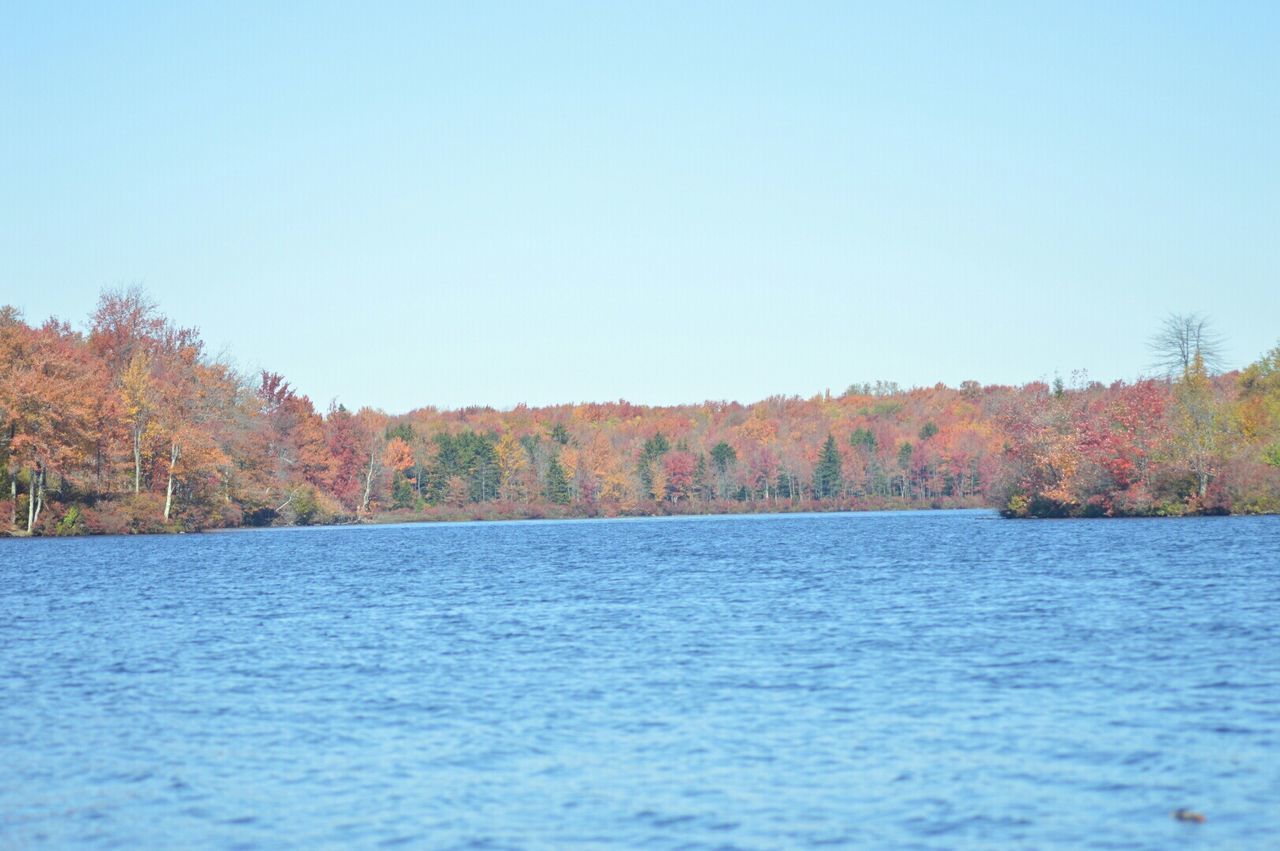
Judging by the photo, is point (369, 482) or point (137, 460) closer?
point (137, 460)


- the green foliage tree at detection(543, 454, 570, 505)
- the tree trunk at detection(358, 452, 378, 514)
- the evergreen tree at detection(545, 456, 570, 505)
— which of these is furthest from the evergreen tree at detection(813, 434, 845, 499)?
the tree trunk at detection(358, 452, 378, 514)

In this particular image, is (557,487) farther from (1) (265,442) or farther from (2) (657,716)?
(2) (657,716)

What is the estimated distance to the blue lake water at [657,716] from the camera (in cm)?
1329

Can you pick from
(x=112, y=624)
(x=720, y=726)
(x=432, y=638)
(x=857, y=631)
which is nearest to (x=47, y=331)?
(x=112, y=624)

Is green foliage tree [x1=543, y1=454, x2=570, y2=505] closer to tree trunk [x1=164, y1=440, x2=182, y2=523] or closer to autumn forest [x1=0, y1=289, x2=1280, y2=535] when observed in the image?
autumn forest [x1=0, y1=289, x2=1280, y2=535]

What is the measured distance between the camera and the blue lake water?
43.6 ft

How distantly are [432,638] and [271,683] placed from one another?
6.42 m

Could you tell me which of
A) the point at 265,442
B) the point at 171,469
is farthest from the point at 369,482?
the point at 171,469

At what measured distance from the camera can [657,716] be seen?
1867 cm

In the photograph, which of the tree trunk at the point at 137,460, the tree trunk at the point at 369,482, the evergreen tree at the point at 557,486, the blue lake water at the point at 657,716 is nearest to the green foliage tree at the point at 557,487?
the evergreen tree at the point at 557,486

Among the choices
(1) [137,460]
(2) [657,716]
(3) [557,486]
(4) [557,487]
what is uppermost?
(1) [137,460]

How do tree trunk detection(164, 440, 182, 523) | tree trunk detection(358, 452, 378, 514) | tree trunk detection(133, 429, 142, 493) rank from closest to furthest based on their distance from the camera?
tree trunk detection(133, 429, 142, 493) < tree trunk detection(164, 440, 182, 523) < tree trunk detection(358, 452, 378, 514)

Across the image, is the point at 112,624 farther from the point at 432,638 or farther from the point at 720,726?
the point at 720,726

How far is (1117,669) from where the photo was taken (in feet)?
70.6
